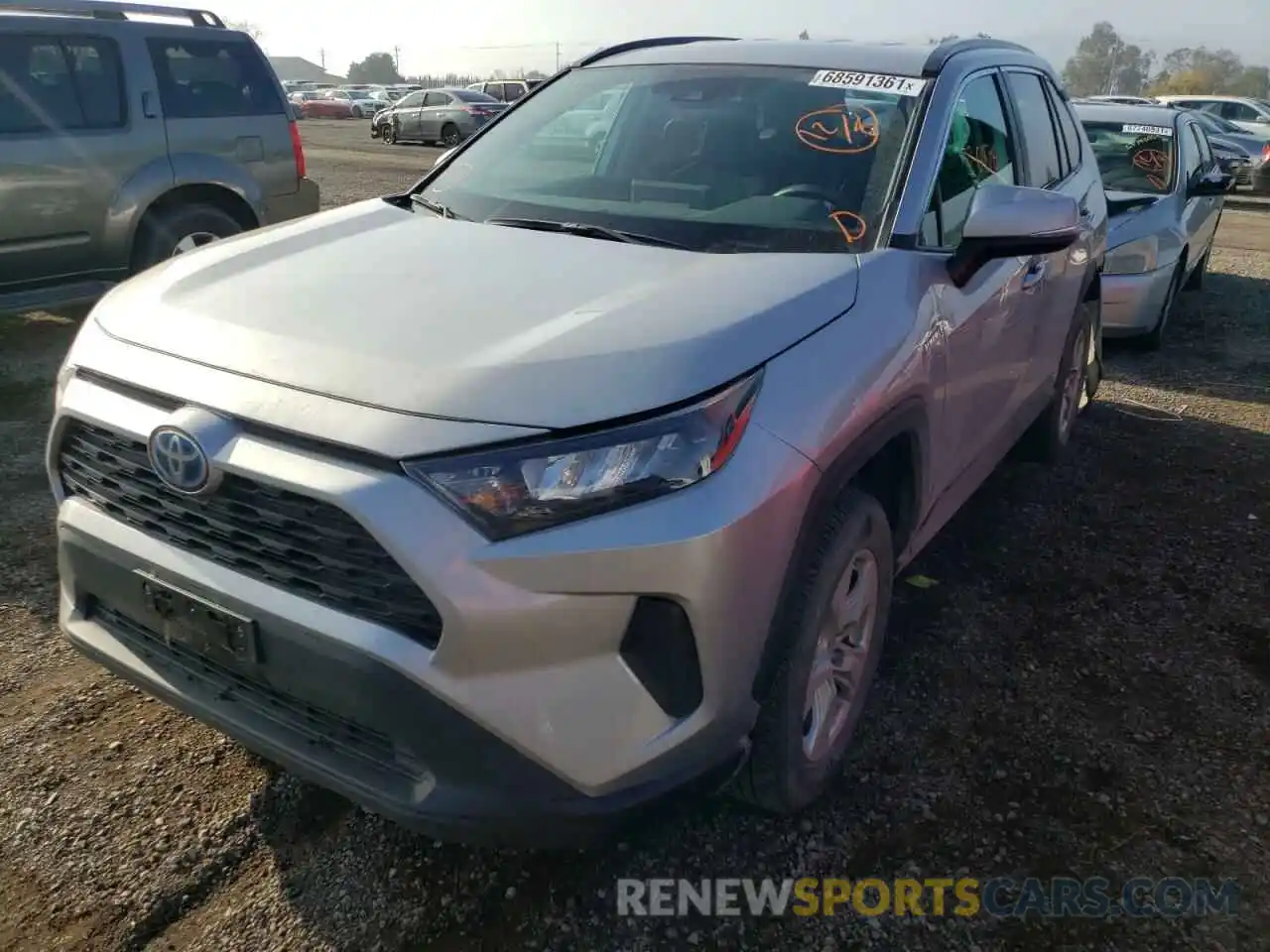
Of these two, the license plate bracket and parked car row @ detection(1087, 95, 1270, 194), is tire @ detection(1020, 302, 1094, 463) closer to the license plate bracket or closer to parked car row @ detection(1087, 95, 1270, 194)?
the license plate bracket

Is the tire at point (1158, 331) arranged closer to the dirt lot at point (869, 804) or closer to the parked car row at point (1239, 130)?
the dirt lot at point (869, 804)

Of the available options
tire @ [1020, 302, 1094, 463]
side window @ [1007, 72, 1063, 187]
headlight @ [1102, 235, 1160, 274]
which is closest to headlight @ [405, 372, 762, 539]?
side window @ [1007, 72, 1063, 187]

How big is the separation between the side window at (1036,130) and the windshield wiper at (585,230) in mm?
1887

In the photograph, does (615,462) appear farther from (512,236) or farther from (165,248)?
(165,248)

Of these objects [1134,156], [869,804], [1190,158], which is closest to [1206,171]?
[1190,158]

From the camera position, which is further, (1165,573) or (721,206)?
(1165,573)

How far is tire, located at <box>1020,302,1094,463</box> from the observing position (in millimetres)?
4520

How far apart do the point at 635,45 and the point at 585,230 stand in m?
1.34

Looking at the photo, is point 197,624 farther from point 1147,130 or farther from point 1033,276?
point 1147,130

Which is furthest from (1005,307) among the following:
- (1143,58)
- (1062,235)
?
(1143,58)

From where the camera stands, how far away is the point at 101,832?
2.42 m

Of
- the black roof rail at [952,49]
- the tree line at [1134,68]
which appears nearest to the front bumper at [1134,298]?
the black roof rail at [952,49]

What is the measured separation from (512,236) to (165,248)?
4.45 m

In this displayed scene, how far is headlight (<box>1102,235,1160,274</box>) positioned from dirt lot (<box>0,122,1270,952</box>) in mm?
3025
